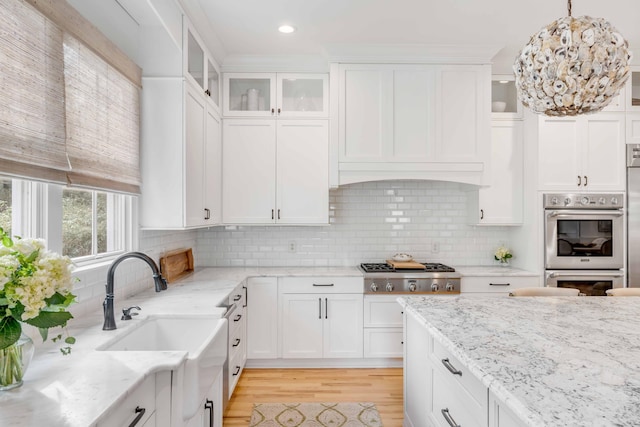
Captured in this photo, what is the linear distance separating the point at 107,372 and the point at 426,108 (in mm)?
3174

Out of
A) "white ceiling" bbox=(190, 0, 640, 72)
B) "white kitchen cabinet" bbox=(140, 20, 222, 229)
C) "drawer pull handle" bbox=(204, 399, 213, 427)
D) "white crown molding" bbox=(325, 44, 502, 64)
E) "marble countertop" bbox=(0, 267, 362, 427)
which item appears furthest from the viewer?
"white crown molding" bbox=(325, 44, 502, 64)

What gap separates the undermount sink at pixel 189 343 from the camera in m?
1.52

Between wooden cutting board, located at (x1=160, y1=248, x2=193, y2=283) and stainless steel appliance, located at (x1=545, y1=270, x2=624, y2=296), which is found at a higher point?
wooden cutting board, located at (x1=160, y1=248, x2=193, y2=283)

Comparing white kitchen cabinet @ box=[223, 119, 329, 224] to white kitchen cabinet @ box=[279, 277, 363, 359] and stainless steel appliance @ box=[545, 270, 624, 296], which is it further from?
stainless steel appliance @ box=[545, 270, 624, 296]

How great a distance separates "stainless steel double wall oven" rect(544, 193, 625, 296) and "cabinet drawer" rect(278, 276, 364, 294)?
1.70m

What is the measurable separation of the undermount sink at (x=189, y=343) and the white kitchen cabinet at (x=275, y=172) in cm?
168

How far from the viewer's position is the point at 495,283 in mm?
3533

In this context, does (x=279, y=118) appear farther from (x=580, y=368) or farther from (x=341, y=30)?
(x=580, y=368)

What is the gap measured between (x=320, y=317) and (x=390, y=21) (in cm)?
248

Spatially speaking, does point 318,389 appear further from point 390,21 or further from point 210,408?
Answer: point 390,21

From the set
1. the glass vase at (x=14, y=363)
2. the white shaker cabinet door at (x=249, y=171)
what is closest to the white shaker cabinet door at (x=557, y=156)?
the white shaker cabinet door at (x=249, y=171)

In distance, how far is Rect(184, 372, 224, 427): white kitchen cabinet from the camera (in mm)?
1782

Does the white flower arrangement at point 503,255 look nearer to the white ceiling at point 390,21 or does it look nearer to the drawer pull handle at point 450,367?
the white ceiling at point 390,21

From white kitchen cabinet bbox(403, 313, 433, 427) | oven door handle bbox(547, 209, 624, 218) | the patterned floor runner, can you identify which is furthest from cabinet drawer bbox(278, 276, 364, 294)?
oven door handle bbox(547, 209, 624, 218)
